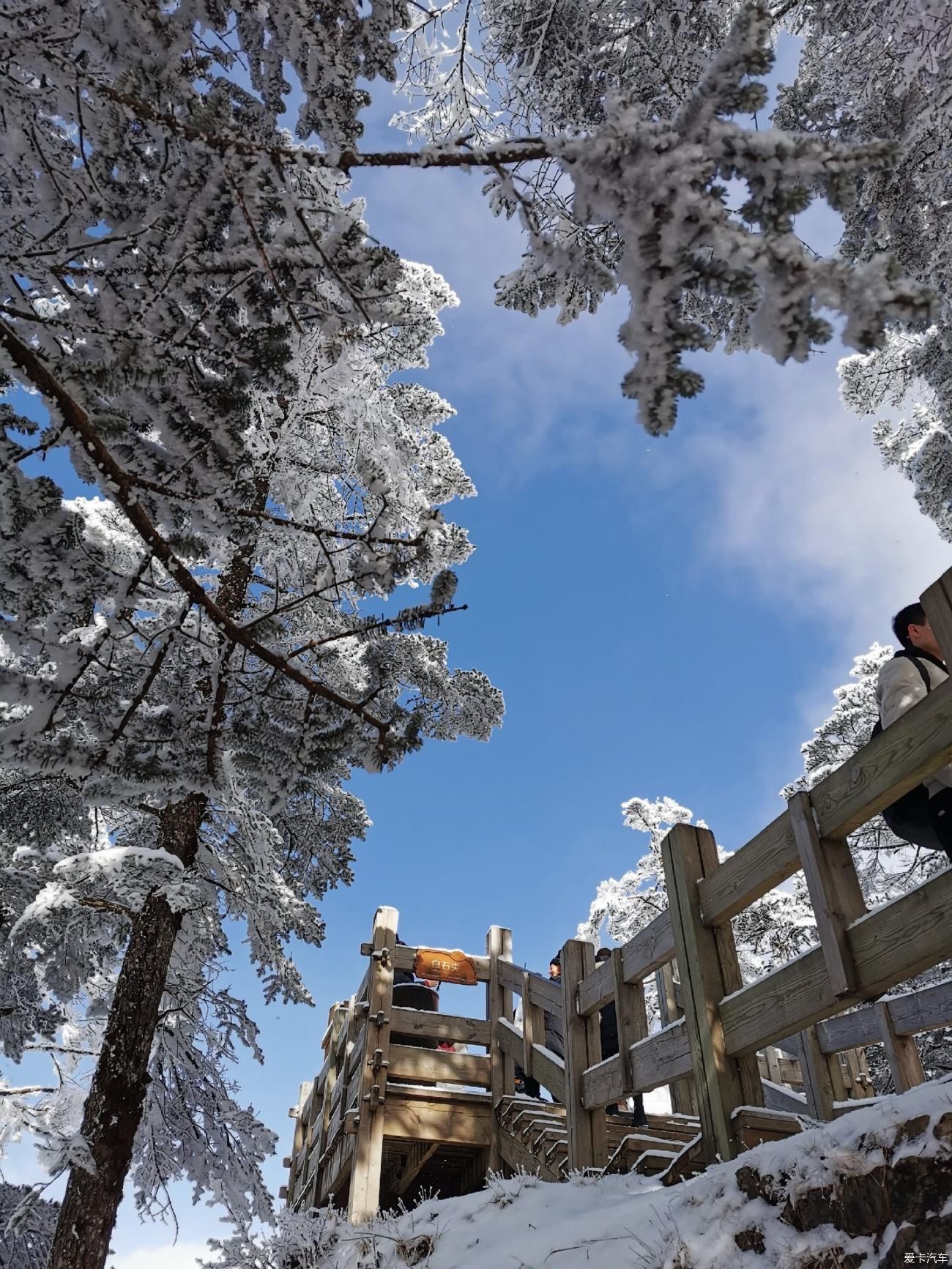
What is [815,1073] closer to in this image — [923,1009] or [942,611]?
[923,1009]

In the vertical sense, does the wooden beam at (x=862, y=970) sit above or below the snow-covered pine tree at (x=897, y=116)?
below

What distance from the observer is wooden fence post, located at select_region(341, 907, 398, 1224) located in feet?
23.5

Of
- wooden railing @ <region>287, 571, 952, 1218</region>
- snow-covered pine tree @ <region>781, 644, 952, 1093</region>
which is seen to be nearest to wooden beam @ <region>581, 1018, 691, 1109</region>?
wooden railing @ <region>287, 571, 952, 1218</region>

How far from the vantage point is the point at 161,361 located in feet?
8.45

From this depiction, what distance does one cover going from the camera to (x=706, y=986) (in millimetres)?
3670

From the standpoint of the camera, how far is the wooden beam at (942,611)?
277 centimetres

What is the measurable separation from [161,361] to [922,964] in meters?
3.05

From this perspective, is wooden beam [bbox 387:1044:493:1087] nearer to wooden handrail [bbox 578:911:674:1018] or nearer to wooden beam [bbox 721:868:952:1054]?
wooden handrail [bbox 578:911:674:1018]

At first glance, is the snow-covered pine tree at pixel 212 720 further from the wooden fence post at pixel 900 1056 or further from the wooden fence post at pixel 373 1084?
the wooden fence post at pixel 900 1056

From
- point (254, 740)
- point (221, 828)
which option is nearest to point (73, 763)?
point (254, 740)

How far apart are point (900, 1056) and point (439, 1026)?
4.65m

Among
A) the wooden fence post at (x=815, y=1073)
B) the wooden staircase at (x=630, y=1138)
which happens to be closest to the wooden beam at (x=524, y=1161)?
the wooden staircase at (x=630, y=1138)

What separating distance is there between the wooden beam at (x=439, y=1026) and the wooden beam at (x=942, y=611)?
6878 mm

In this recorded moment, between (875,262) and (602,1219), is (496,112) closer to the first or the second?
(875,262)
